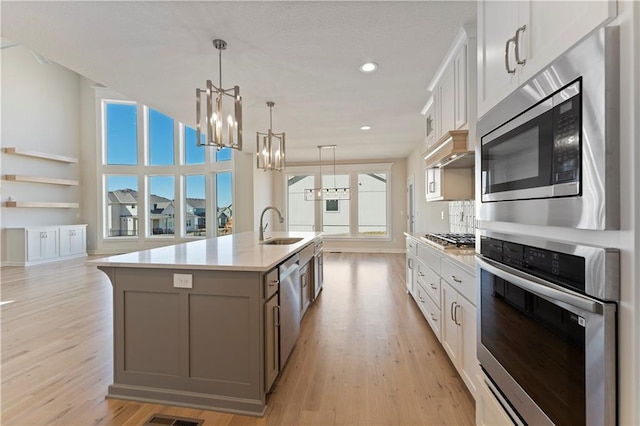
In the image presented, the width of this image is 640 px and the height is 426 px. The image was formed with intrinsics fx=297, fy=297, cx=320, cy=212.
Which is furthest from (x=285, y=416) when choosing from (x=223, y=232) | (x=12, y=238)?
(x=12, y=238)

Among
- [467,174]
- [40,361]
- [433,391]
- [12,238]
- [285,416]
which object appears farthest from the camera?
[12,238]

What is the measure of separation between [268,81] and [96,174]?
8.01 metres

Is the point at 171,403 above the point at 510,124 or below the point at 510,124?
below

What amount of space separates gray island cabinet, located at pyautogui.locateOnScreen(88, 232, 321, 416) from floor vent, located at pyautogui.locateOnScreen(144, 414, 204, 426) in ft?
0.34

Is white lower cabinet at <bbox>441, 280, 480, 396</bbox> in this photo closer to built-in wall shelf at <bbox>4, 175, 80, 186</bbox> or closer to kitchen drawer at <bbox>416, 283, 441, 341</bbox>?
kitchen drawer at <bbox>416, 283, 441, 341</bbox>

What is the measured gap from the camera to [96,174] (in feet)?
28.4

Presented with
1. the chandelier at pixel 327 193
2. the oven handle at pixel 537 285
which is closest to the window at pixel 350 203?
the chandelier at pixel 327 193

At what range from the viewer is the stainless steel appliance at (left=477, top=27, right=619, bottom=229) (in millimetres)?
645

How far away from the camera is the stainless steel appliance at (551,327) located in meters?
0.67

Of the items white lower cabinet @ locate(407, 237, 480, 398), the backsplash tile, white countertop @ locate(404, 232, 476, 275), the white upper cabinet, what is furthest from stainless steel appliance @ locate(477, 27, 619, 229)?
the backsplash tile

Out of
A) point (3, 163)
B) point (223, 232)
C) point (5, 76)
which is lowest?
point (223, 232)

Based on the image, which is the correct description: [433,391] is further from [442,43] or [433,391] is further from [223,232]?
[223,232]

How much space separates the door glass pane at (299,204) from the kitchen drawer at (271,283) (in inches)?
267

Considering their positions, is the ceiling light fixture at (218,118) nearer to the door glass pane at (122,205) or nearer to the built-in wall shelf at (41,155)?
the built-in wall shelf at (41,155)
